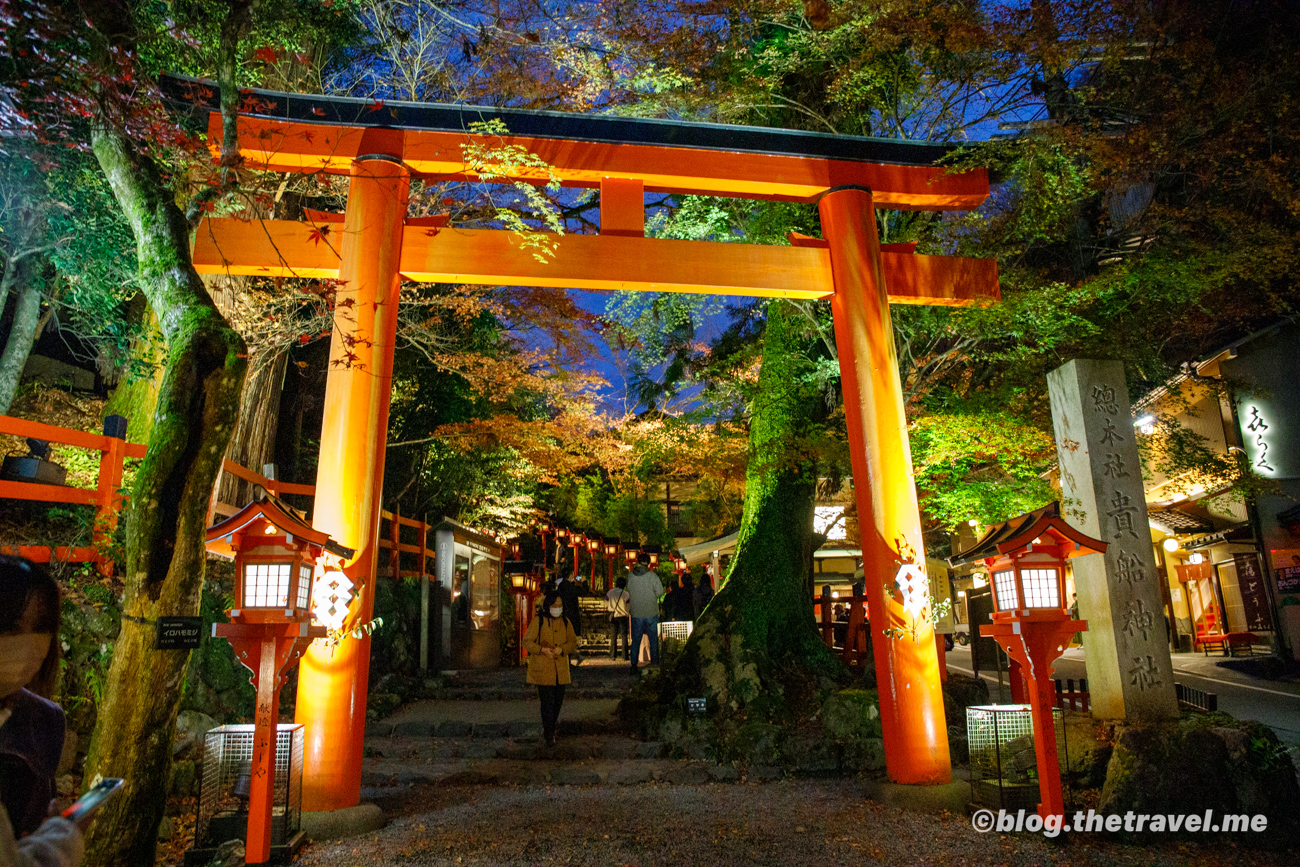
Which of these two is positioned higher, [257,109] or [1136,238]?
[1136,238]

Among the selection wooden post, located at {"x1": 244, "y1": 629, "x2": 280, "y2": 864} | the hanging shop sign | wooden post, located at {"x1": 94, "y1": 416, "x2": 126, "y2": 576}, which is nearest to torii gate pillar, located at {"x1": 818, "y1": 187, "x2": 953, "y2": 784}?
wooden post, located at {"x1": 244, "y1": 629, "x2": 280, "y2": 864}

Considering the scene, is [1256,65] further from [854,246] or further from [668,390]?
[668,390]

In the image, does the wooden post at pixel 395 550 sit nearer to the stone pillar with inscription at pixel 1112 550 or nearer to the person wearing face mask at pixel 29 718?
the stone pillar with inscription at pixel 1112 550

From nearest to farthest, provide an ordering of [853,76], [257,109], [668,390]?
[257,109]
[853,76]
[668,390]

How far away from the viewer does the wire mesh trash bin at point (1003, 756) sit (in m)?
5.84

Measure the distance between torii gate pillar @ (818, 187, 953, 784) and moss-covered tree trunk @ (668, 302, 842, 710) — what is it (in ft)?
8.08

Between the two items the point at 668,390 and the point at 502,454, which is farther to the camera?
the point at 668,390

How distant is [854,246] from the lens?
7.83m

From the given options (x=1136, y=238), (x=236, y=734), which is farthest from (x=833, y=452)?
(x=236, y=734)

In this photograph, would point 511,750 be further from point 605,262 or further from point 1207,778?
point 1207,778

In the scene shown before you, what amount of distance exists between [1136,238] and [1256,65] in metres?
2.66

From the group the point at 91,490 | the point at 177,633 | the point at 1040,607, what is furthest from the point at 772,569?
the point at 91,490

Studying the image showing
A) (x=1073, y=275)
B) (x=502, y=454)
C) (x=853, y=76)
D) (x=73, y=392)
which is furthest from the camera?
(x=502, y=454)

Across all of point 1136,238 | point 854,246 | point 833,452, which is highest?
point 1136,238
